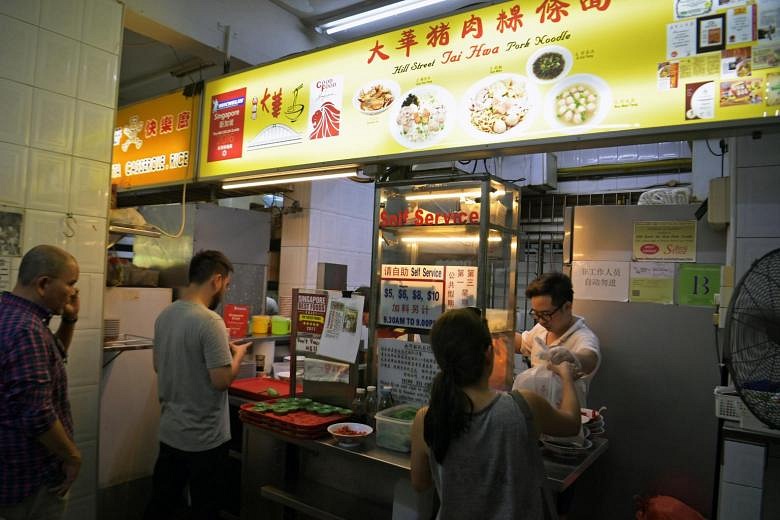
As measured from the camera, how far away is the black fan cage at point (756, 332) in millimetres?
1512

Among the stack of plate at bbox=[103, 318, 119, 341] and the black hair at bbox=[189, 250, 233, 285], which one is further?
the stack of plate at bbox=[103, 318, 119, 341]

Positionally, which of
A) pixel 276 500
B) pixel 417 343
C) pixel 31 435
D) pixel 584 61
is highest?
pixel 584 61

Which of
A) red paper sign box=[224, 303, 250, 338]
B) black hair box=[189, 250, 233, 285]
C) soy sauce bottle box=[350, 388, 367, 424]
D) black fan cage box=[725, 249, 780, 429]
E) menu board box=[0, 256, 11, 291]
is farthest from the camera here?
red paper sign box=[224, 303, 250, 338]

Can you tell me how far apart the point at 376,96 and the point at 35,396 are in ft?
6.54

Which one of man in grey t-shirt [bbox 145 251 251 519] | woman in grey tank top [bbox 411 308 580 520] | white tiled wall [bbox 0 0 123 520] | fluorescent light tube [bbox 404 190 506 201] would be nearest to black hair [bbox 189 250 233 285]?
man in grey t-shirt [bbox 145 251 251 519]

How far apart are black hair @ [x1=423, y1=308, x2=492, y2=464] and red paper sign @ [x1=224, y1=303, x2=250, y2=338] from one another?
275 centimetres

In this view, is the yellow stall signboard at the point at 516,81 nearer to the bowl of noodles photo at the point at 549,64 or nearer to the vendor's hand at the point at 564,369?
the bowl of noodles photo at the point at 549,64

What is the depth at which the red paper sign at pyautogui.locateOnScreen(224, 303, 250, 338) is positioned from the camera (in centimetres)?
404

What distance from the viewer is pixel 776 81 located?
1.72 meters

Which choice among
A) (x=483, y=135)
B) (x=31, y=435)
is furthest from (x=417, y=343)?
(x=31, y=435)

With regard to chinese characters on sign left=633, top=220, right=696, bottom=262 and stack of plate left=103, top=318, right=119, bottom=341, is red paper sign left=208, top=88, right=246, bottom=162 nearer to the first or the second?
stack of plate left=103, top=318, right=119, bottom=341

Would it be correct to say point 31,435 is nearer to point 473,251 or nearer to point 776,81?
point 473,251

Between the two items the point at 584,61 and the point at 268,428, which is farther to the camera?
the point at 268,428

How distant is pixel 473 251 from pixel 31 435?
2030 mm
